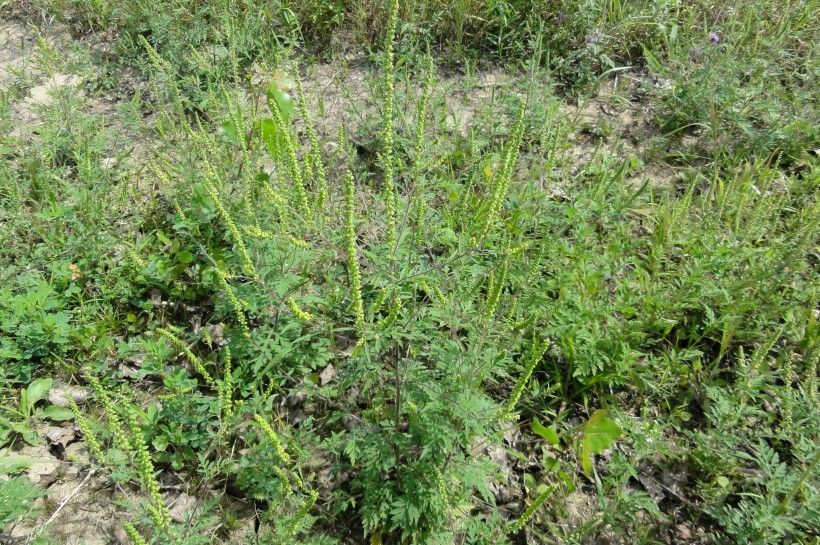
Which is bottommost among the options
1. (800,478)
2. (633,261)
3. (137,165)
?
(800,478)

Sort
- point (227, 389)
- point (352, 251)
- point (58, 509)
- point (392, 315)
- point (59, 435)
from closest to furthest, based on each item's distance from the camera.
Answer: point (352, 251) < point (392, 315) < point (227, 389) < point (58, 509) < point (59, 435)

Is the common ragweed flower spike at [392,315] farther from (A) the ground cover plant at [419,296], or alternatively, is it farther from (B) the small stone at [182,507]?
(B) the small stone at [182,507]

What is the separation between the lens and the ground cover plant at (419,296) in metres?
2.40

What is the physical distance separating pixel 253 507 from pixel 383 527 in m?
0.68

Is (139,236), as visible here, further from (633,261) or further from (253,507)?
(633,261)

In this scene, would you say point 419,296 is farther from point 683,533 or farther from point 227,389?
point 683,533

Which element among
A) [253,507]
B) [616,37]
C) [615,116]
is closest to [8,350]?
[253,507]

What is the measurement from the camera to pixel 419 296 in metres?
3.28

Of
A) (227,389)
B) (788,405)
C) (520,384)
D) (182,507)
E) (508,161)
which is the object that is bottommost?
(182,507)

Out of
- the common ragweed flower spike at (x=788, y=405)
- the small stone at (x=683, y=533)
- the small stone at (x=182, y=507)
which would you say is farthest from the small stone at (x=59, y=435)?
the common ragweed flower spike at (x=788, y=405)

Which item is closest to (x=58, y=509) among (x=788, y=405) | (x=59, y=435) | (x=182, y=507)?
(x=59, y=435)

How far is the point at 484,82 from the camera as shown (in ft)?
16.0

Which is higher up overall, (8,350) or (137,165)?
(137,165)

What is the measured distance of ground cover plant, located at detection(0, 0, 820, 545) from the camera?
2402mm
